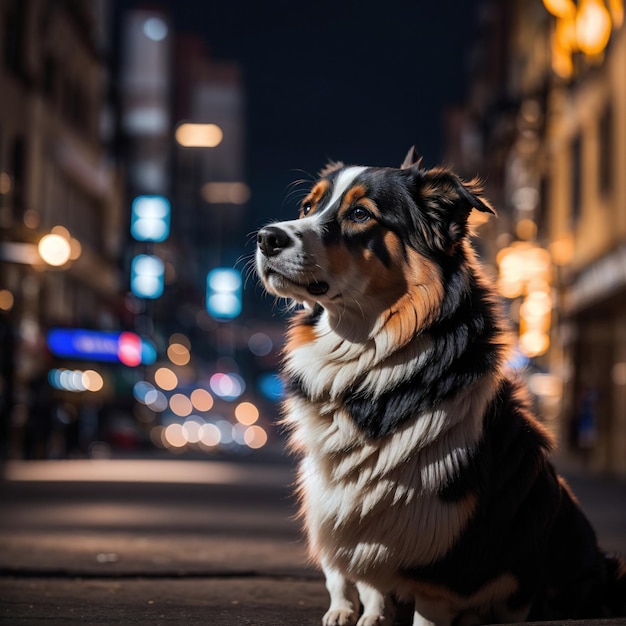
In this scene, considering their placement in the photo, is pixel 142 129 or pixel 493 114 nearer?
pixel 493 114

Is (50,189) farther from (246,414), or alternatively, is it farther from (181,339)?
(246,414)

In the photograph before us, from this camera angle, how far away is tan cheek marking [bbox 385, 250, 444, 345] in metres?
5.18

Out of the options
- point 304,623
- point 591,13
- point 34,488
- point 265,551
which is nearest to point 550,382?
point 591,13

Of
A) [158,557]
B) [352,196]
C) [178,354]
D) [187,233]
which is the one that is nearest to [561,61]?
[158,557]

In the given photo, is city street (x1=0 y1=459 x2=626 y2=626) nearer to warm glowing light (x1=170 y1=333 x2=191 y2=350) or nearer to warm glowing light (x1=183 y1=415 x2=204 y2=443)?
warm glowing light (x1=183 y1=415 x2=204 y2=443)

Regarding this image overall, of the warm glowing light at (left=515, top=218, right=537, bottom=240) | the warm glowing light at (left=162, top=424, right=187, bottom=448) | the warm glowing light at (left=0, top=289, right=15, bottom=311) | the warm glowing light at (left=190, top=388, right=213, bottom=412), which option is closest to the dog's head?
the warm glowing light at (left=0, top=289, right=15, bottom=311)

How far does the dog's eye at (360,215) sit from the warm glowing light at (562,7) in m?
24.0

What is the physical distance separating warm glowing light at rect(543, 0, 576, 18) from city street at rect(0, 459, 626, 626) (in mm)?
13689

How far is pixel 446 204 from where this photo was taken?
535 centimetres

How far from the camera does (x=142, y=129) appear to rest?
100312 mm

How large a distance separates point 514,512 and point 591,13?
904 inches

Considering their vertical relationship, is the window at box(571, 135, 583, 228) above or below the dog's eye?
above

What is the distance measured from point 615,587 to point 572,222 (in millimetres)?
27817

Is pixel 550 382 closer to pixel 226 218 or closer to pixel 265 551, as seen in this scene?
pixel 265 551
